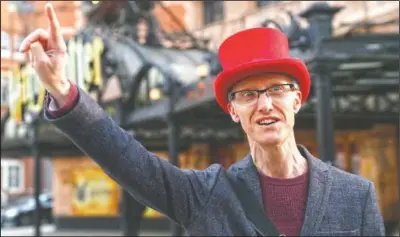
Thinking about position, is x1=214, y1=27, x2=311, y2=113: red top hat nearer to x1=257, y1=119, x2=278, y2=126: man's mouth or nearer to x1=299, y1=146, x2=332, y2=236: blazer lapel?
x1=257, y1=119, x2=278, y2=126: man's mouth

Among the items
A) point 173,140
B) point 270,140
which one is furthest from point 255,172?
point 173,140

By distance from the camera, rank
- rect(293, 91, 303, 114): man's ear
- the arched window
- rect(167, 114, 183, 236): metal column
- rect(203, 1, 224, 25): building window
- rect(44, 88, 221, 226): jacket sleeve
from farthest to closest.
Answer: rect(203, 1, 224, 25): building window < the arched window < rect(167, 114, 183, 236): metal column < rect(293, 91, 303, 114): man's ear < rect(44, 88, 221, 226): jacket sleeve

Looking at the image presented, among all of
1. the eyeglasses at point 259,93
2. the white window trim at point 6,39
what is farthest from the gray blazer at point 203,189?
the white window trim at point 6,39

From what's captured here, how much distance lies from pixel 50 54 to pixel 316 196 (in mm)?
921

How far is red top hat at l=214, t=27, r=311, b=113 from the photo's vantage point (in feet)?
7.32

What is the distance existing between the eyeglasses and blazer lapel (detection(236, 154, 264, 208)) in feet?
0.72

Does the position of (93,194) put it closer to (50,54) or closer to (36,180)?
(36,180)

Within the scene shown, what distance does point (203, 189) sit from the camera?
227 cm

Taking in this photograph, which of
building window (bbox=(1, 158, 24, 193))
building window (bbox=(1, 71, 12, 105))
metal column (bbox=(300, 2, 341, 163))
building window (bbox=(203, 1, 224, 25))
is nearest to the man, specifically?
metal column (bbox=(300, 2, 341, 163))

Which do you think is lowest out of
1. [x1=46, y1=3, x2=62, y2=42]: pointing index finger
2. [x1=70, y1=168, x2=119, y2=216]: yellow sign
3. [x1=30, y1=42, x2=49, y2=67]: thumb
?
[x1=70, y1=168, x2=119, y2=216]: yellow sign

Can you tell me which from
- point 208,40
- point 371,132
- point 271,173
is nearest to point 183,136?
point 208,40

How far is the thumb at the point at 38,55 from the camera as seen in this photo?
6.26ft

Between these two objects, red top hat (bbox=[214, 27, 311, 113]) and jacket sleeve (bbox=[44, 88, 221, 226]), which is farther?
red top hat (bbox=[214, 27, 311, 113])

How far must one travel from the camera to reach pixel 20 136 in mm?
17516
